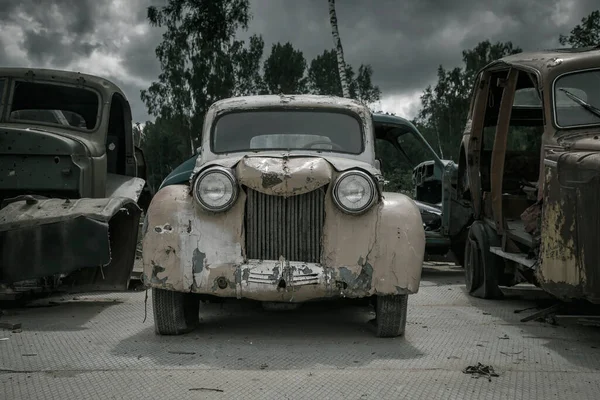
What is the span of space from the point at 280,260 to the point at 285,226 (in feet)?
0.78

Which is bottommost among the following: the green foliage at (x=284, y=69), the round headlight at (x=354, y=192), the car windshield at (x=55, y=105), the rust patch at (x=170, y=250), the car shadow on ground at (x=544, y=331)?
the car shadow on ground at (x=544, y=331)

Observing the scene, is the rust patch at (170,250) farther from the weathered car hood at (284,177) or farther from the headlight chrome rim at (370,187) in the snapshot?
the headlight chrome rim at (370,187)

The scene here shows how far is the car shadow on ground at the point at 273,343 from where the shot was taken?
14.9 feet

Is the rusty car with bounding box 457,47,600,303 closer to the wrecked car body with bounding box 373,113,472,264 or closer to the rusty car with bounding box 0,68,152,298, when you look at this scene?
the wrecked car body with bounding box 373,113,472,264

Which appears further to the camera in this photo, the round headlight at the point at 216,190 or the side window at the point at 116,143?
the side window at the point at 116,143

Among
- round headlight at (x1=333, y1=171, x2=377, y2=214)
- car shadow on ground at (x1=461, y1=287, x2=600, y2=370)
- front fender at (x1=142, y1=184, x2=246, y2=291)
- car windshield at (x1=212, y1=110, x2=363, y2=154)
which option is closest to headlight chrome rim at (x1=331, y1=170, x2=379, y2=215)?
round headlight at (x1=333, y1=171, x2=377, y2=214)

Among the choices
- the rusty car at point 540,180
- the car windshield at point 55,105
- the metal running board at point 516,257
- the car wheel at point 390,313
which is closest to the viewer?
the rusty car at point 540,180

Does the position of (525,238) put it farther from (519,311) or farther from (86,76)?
(86,76)

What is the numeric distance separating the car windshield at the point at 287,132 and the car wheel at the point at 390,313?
1508mm

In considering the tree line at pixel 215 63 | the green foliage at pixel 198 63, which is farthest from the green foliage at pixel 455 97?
the green foliage at pixel 198 63

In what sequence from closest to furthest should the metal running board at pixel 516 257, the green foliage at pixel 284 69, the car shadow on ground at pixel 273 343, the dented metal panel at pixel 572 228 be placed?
the car shadow on ground at pixel 273 343 < the dented metal panel at pixel 572 228 < the metal running board at pixel 516 257 < the green foliage at pixel 284 69

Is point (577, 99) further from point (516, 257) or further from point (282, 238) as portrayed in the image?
point (282, 238)

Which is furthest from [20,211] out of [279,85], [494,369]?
[279,85]

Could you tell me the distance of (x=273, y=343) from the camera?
5078 millimetres
